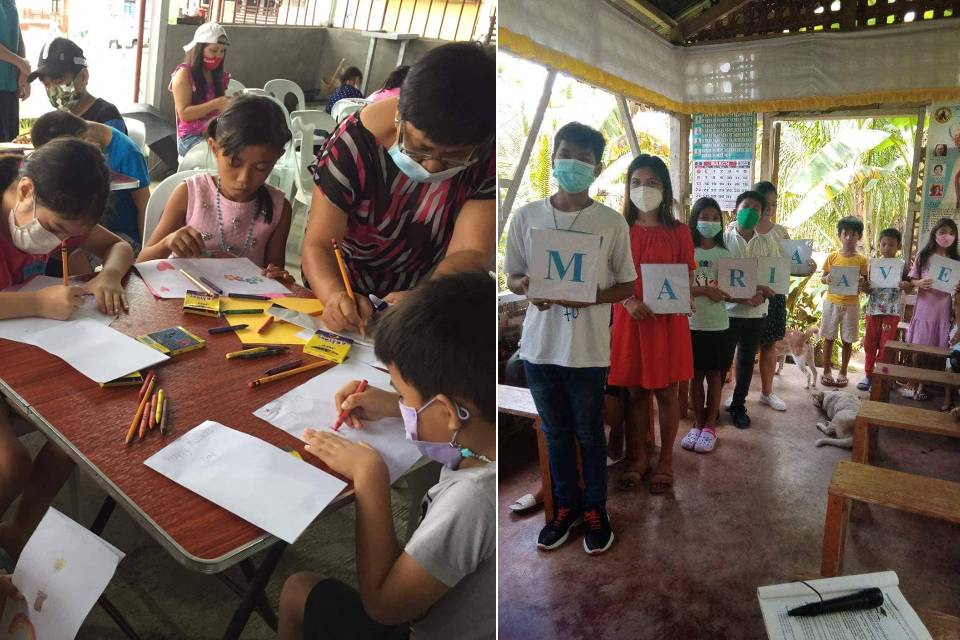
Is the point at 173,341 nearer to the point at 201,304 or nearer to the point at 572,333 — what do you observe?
the point at 201,304

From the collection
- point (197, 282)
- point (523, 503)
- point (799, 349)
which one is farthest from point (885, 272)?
point (197, 282)

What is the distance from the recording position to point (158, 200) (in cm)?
76

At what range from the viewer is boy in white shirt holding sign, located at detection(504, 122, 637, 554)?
0.67 metres

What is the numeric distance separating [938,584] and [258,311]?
1.11 meters

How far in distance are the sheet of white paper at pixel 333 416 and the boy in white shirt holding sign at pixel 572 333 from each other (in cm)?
18

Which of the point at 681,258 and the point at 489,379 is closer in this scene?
the point at 489,379

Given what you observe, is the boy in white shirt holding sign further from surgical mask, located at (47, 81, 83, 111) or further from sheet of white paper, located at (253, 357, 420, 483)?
surgical mask, located at (47, 81, 83, 111)

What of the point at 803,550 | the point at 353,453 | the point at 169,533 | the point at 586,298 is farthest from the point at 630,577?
the point at 169,533

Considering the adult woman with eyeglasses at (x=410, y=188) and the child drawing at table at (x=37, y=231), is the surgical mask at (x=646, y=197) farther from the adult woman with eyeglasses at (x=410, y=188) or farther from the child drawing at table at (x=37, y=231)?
the child drawing at table at (x=37, y=231)

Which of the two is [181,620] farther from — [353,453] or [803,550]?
[803,550]

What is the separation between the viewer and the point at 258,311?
900 millimetres

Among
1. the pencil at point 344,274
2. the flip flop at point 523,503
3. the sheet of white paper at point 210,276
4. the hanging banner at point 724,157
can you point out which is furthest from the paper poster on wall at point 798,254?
the sheet of white paper at point 210,276

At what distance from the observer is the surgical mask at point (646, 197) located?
0.79 m

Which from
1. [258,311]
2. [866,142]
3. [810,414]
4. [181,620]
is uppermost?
[866,142]
